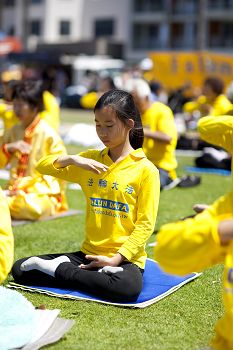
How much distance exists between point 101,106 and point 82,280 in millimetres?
1136

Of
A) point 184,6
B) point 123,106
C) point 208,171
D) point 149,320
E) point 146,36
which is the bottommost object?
point 146,36

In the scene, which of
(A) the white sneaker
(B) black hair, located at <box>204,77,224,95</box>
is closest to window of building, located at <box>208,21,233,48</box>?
(B) black hair, located at <box>204,77,224,95</box>

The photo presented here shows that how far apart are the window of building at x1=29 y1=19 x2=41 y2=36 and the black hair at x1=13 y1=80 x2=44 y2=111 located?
45.9m

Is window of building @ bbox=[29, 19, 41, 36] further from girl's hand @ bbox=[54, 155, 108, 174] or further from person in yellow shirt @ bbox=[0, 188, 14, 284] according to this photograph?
person in yellow shirt @ bbox=[0, 188, 14, 284]

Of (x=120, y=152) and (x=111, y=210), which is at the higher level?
(x=120, y=152)

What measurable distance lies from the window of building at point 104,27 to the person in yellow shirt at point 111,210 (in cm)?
4555

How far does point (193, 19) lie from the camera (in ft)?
151

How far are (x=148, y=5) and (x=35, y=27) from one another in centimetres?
949

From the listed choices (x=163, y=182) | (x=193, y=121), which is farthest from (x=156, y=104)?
(x=193, y=121)

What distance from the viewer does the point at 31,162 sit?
6730 millimetres

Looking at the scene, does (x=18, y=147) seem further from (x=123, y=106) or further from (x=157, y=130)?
(x=123, y=106)

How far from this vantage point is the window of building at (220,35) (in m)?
45.0

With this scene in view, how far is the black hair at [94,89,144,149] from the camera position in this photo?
14.0 feet

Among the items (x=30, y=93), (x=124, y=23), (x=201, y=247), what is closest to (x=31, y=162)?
(x=30, y=93)
